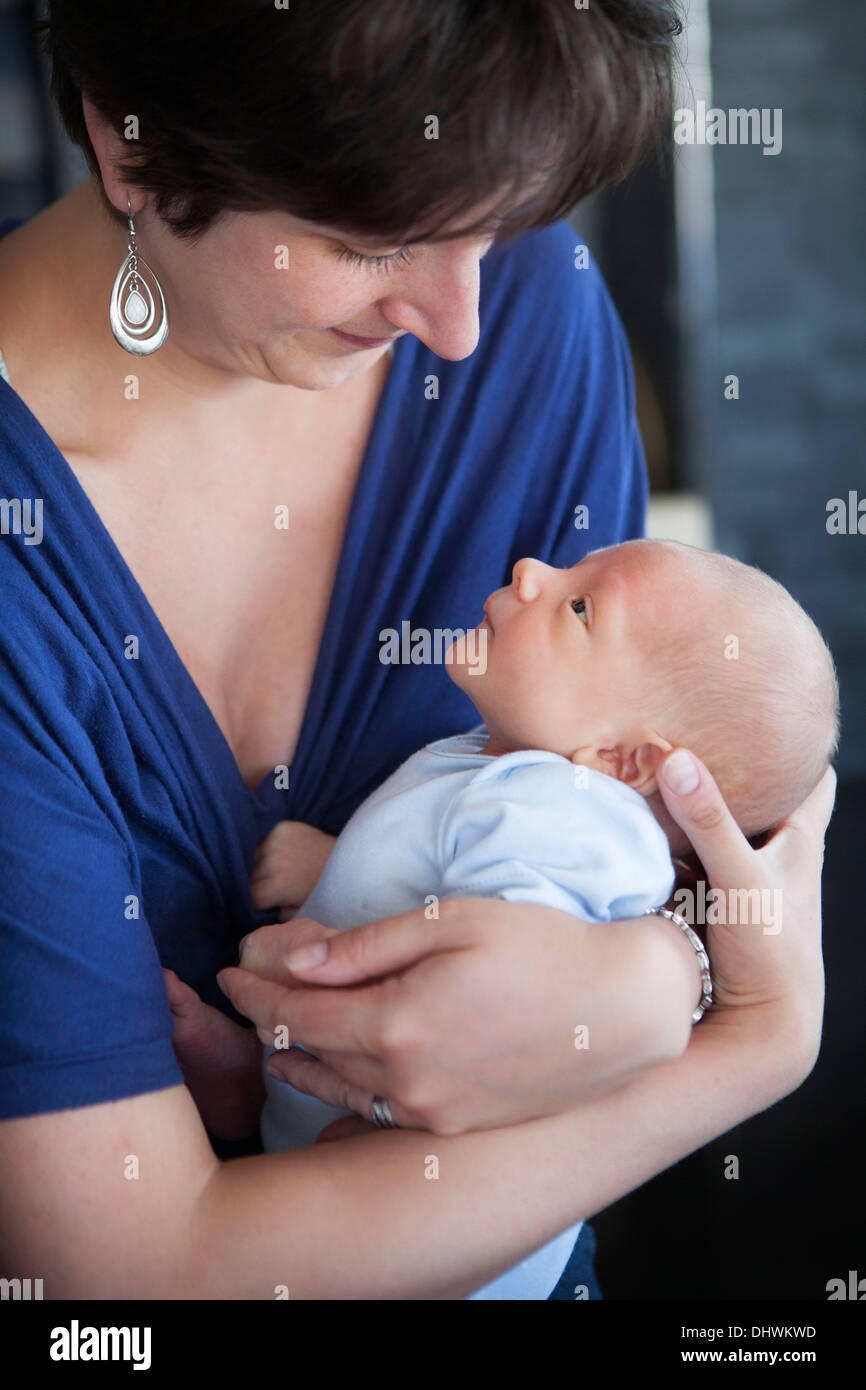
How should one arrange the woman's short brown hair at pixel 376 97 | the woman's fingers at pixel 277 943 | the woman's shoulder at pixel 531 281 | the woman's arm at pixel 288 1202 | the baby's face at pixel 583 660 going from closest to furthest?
the woman's short brown hair at pixel 376 97
the woman's arm at pixel 288 1202
the woman's fingers at pixel 277 943
the baby's face at pixel 583 660
the woman's shoulder at pixel 531 281

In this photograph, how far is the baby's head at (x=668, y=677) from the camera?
1053mm

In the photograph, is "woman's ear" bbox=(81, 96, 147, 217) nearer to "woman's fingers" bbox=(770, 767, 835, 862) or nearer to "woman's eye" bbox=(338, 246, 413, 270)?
"woman's eye" bbox=(338, 246, 413, 270)

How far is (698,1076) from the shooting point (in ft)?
3.14

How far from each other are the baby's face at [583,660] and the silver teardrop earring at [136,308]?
0.38m

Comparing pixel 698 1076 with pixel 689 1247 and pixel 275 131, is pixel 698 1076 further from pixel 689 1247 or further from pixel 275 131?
pixel 689 1247

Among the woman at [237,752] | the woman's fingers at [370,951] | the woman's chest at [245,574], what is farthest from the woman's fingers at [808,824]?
the woman's chest at [245,574]

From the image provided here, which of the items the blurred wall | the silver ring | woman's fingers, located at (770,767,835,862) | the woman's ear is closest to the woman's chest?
the woman's ear

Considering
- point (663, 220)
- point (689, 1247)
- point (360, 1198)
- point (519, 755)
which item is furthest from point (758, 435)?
point (360, 1198)

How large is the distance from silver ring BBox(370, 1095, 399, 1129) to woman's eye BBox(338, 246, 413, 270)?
0.62m

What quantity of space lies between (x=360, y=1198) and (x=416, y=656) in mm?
538

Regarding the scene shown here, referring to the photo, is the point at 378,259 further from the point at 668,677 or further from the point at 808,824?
the point at 808,824

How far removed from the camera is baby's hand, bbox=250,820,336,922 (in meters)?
1.13

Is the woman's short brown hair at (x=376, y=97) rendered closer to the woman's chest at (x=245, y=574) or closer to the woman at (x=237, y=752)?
the woman at (x=237, y=752)
